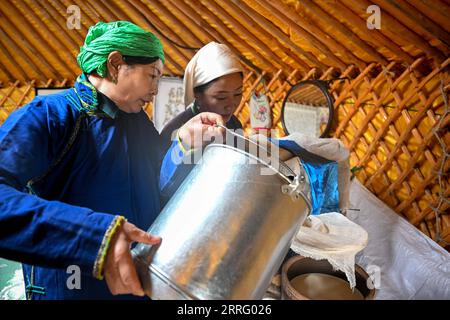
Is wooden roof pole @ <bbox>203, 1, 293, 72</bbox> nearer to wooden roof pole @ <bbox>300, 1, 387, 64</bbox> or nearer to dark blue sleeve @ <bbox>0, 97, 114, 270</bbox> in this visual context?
wooden roof pole @ <bbox>300, 1, 387, 64</bbox>

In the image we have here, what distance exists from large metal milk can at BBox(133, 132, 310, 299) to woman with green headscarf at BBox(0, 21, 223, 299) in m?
0.03

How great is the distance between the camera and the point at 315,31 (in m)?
1.52

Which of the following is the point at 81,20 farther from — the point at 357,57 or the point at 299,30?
the point at 357,57

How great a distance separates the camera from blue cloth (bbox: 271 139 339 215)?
1061 mm

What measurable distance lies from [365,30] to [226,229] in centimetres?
136

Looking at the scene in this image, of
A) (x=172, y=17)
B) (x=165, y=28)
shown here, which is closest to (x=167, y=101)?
(x=165, y=28)

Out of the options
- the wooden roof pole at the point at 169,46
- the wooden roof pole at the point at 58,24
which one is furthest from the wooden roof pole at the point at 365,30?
the wooden roof pole at the point at 58,24

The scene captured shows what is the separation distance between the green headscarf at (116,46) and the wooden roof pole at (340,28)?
43.5 inches

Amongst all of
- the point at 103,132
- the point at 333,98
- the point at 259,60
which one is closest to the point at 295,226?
the point at 103,132

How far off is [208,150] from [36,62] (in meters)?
3.26

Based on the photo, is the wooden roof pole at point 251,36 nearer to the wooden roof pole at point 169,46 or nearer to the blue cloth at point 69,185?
the wooden roof pole at point 169,46

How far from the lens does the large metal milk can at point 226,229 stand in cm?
38

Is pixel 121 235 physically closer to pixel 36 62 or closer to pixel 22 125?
pixel 22 125

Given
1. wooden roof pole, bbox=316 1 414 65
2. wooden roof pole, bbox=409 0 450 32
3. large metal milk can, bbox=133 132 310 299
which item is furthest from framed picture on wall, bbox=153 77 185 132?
large metal milk can, bbox=133 132 310 299
